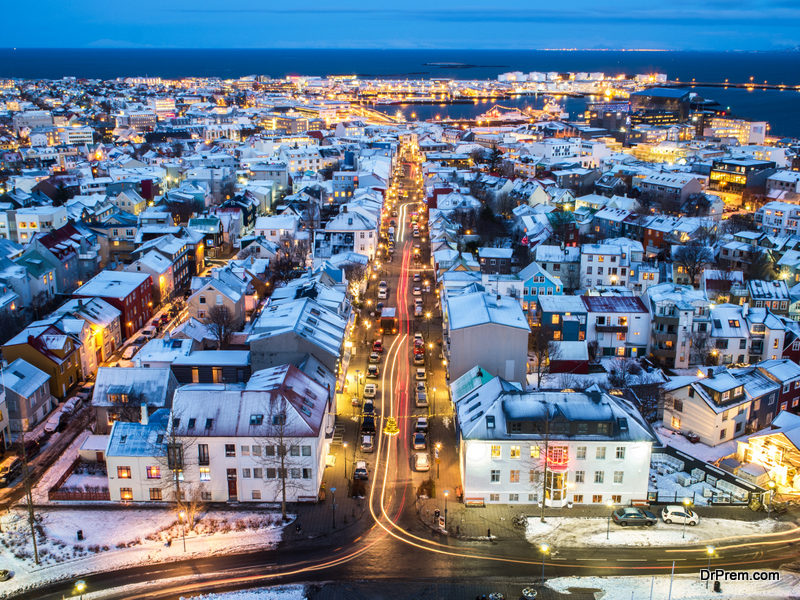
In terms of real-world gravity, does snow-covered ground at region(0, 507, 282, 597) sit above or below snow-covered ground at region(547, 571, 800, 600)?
above

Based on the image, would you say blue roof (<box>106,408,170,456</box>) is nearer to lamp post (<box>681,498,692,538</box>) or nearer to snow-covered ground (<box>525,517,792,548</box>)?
snow-covered ground (<box>525,517,792,548</box>)

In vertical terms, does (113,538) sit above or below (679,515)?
below

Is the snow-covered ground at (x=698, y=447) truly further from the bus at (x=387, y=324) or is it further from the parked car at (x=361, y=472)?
the bus at (x=387, y=324)

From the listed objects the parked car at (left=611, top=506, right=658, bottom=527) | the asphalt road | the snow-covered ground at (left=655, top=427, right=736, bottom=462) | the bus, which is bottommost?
the asphalt road

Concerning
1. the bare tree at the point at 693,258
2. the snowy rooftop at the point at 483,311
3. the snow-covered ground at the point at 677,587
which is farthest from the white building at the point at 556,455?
the bare tree at the point at 693,258

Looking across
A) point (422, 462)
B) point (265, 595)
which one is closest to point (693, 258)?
point (422, 462)

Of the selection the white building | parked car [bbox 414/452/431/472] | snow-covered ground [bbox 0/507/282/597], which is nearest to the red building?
snow-covered ground [bbox 0/507/282/597]

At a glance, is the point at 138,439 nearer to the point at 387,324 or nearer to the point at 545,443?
the point at 545,443
